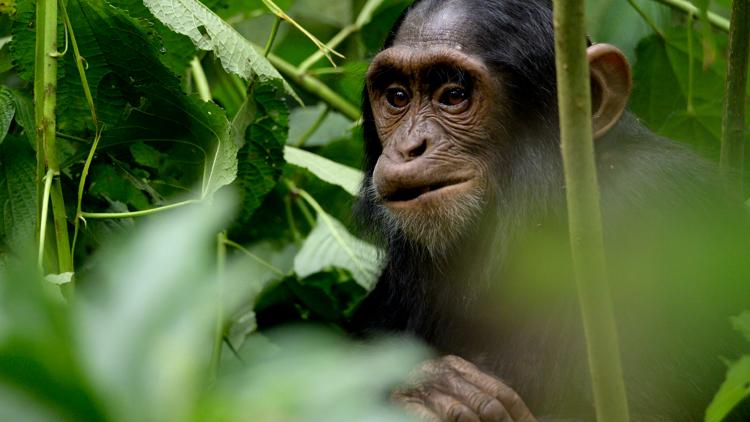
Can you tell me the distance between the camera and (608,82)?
177 inches

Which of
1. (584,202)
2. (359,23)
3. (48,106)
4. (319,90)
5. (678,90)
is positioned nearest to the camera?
(584,202)

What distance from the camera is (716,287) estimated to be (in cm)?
397

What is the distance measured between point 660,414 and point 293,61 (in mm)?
4372

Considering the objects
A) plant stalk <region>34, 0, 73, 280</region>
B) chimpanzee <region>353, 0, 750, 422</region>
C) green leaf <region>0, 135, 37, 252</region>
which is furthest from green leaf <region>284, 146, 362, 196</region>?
plant stalk <region>34, 0, 73, 280</region>

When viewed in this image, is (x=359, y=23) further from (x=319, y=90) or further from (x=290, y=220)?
(x=290, y=220)

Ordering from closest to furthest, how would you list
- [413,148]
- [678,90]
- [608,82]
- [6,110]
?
[6,110], [413,148], [608,82], [678,90]

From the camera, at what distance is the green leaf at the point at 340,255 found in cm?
554

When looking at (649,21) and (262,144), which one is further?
(649,21)

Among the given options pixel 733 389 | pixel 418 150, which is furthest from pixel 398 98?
pixel 733 389

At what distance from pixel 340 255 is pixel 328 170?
19.7 inches

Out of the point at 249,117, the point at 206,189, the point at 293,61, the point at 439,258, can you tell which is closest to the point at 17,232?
the point at 206,189

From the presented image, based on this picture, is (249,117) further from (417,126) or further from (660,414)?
(660,414)

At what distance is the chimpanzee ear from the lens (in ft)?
14.7

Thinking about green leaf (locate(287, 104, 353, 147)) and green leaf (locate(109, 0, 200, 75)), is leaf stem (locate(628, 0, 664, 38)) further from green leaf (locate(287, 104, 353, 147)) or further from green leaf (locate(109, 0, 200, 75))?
green leaf (locate(109, 0, 200, 75))
